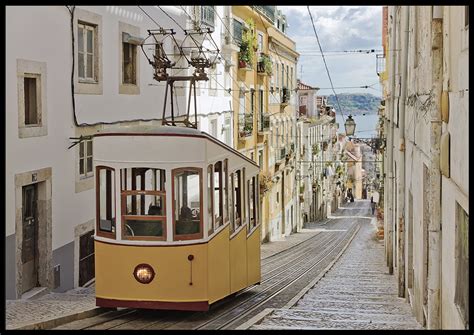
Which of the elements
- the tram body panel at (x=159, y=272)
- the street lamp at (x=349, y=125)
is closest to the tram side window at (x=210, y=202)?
the tram body panel at (x=159, y=272)

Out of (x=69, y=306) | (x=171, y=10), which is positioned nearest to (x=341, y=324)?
(x=69, y=306)

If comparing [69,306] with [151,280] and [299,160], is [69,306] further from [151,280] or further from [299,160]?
[299,160]

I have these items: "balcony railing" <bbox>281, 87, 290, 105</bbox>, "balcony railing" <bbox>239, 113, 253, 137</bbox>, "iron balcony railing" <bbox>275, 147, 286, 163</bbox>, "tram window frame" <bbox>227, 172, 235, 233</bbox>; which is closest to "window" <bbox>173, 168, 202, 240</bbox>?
"tram window frame" <bbox>227, 172, 235, 233</bbox>

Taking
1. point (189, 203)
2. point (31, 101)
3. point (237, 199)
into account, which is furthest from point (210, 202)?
point (31, 101)

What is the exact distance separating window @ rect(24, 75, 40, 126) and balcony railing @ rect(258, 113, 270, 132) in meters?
19.7

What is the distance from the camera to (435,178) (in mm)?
7945

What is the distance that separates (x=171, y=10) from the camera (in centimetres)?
1927

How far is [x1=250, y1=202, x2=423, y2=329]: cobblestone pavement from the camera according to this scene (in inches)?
361

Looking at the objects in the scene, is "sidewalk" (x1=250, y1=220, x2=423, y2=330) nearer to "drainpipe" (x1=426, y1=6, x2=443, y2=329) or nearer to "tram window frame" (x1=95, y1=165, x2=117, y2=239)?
"drainpipe" (x1=426, y1=6, x2=443, y2=329)

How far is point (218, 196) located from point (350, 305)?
3152 millimetres

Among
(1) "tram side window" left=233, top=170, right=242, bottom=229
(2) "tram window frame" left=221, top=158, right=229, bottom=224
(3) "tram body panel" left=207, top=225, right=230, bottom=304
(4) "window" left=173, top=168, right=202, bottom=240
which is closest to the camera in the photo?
(4) "window" left=173, top=168, right=202, bottom=240

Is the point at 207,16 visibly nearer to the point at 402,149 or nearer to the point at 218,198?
the point at 402,149

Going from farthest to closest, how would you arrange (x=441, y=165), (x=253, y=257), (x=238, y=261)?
(x=253, y=257), (x=238, y=261), (x=441, y=165)

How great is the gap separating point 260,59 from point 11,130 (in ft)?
70.6
